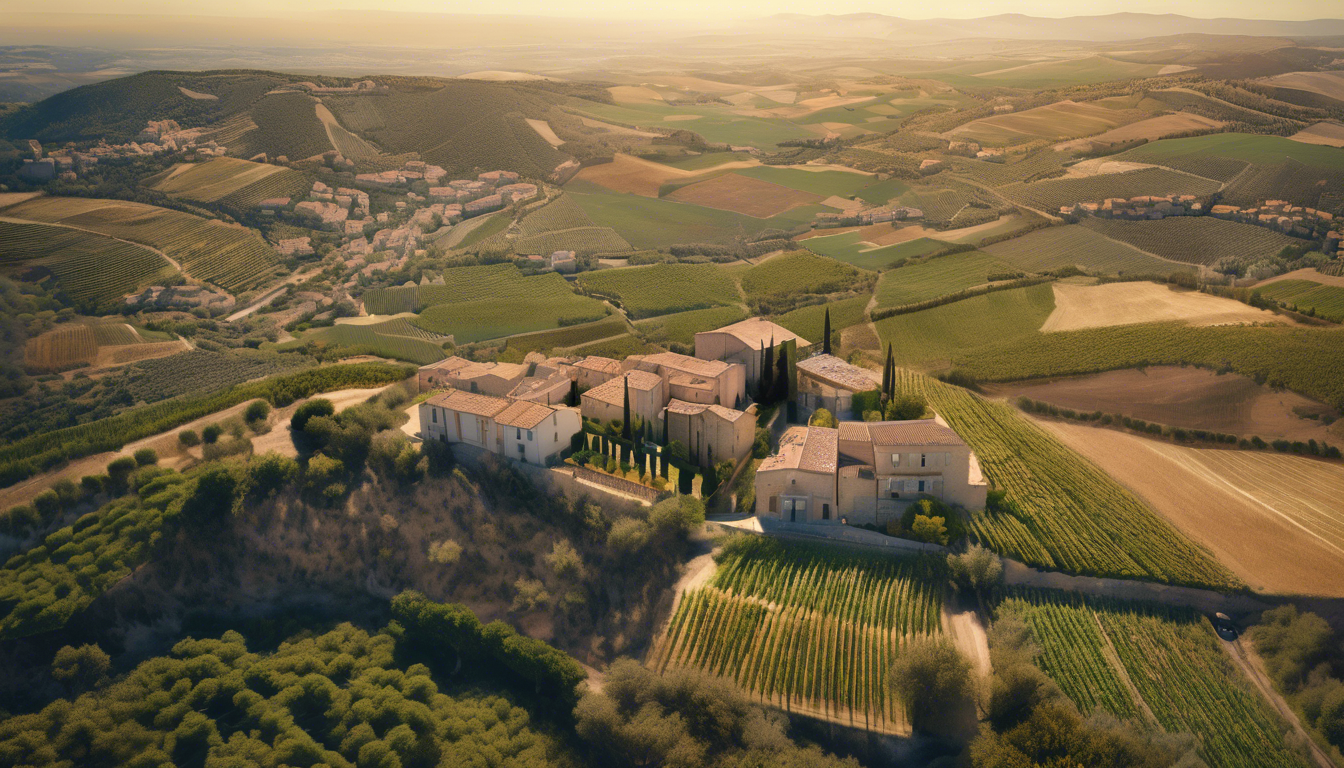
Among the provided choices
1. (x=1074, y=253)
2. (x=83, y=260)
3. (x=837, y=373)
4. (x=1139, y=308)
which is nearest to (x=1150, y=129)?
(x=1074, y=253)

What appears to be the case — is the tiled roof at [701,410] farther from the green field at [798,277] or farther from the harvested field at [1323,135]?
the harvested field at [1323,135]

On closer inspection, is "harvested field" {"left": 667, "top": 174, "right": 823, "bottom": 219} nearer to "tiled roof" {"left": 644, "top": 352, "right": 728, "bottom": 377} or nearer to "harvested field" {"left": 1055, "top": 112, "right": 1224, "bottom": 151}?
"harvested field" {"left": 1055, "top": 112, "right": 1224, "bottom": 151}

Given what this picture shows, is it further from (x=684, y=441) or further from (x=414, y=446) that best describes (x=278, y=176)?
(x=684, y=441)

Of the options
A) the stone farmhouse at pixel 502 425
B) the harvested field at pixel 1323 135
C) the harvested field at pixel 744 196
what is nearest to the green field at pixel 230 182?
the harvested field at pixel 744 196

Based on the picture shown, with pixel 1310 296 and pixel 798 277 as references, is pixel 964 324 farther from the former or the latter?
pixel 1310 296

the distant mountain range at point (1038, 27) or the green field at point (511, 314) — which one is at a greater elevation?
the distant mountain range at point (1038, 27)
